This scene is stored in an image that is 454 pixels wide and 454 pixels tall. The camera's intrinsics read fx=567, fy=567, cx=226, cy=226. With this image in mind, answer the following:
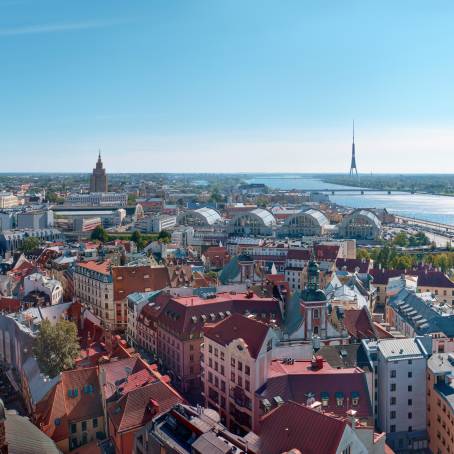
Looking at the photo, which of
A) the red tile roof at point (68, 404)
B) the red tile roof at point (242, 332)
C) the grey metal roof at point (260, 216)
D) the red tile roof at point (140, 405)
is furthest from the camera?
the grey metal roof at point (260, 216)

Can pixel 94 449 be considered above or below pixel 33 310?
below

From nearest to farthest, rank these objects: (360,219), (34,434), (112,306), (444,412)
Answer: (34,434)
(444,412)
(112,306)
(360,219)

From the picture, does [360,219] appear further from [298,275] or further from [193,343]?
[193,343]

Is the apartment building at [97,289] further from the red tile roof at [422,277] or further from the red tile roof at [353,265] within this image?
the red tile roof at [422,277]

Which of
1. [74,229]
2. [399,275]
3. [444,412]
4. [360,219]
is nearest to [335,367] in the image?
[444,412]

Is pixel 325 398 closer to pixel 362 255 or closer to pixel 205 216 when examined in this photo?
pixel 362 255

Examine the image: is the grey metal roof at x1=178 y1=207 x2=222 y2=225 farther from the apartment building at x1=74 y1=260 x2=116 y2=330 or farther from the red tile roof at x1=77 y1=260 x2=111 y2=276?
the apartment building at x1=74 y1=260 x2=116 y2=330

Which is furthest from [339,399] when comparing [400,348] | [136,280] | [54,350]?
[136,280]

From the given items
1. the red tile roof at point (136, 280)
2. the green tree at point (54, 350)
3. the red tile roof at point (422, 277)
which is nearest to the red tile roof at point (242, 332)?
the green tree at point (54, 350)
